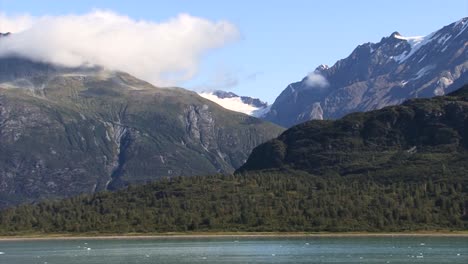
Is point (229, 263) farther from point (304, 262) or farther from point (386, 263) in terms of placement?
point (386, 263)

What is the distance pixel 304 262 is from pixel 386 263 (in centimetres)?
1954

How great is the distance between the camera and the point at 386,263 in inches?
7367

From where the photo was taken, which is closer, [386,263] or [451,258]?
[386,263]

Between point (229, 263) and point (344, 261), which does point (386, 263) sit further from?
point (229, 263)

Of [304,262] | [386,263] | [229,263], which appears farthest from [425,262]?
[229,263]

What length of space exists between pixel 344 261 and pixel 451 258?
24683 millimetres

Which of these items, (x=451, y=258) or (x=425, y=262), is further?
(x=451, y=258)

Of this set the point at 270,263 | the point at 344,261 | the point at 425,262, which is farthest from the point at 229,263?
the point at 425,262

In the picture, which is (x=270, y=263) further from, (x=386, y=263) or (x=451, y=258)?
(x=451, y=258)

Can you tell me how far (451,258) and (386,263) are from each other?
20826 millimetres

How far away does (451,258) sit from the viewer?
199250mm

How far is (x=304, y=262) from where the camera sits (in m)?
197

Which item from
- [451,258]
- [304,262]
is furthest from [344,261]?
[451,258]

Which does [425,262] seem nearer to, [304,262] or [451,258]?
[451,258]
